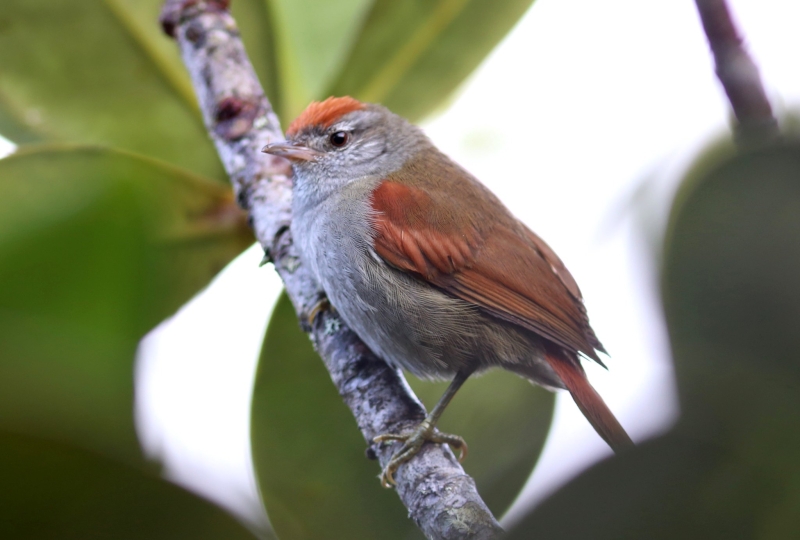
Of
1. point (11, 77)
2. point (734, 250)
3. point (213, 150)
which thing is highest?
point (11, 77)

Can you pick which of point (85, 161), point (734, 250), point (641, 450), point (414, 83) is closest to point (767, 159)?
point (734, 250)

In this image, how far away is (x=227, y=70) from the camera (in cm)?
205

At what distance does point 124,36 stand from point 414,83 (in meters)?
0.89

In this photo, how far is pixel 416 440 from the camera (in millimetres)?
1572

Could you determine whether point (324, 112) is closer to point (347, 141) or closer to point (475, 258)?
point (347, 141)

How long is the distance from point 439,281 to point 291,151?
71cm

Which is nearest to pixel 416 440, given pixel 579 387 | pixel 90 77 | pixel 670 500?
pixel 579 387

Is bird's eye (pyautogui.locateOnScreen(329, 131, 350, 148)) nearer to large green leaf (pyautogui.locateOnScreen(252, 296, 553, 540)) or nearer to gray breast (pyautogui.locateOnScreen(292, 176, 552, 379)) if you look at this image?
gray breast (pyautogui.locateOnScreen(292, 176, 552, 379))

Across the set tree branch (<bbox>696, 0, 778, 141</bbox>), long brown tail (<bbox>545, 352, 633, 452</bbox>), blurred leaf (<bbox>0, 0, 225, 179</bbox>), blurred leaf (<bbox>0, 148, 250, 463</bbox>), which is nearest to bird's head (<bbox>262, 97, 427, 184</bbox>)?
blurred leaf (<bbox>0, 0, 225, 179</bbox>)

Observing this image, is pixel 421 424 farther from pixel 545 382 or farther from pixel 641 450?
pixel 641 450

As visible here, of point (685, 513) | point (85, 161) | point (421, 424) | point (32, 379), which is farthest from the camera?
point (421, 424)

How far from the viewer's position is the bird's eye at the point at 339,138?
2.66 metres

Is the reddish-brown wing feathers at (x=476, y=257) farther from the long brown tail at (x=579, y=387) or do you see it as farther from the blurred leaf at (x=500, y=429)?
the blurred leaf at (x=500, y=429)

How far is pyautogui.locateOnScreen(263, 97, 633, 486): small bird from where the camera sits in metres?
2.13
